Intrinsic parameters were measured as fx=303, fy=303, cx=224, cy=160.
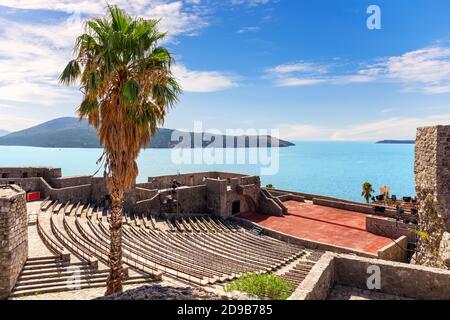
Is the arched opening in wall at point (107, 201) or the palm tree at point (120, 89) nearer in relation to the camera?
the palm tree at point (120, 89)

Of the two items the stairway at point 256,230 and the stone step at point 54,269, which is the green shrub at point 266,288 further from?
the stairway at point 256,230

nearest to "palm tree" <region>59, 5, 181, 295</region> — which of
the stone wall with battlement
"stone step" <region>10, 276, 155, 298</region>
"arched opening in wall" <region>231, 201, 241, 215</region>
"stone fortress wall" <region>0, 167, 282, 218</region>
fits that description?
"stone step" <region>10, 276, 155, 298</region>

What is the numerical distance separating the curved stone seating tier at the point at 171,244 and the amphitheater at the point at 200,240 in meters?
0.09

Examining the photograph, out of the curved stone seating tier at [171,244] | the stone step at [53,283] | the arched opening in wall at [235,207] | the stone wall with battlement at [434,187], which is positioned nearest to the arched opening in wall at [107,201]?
the curved stone seating tier at [171,244]

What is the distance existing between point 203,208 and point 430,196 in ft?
85.8

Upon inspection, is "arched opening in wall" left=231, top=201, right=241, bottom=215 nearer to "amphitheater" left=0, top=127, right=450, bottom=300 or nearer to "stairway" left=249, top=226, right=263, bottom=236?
"amphitheater" left=0, top=127, right=450, bottom=300

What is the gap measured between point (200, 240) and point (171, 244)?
12.1 feet

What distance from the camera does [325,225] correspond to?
32406 mm

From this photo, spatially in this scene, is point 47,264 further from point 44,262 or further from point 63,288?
point 63,288

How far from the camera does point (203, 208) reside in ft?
122

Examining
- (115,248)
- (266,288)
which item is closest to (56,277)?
(115,248)

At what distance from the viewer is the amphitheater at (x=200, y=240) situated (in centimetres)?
1034
